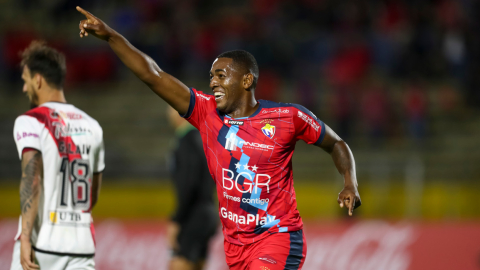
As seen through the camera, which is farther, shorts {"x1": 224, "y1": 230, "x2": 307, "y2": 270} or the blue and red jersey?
the blue and red jersey

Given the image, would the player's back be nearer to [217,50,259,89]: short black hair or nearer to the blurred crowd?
[217,50,259,89]: short black hair

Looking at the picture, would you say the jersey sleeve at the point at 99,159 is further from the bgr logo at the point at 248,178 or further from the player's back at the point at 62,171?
the bgr logo at the point at 248,178

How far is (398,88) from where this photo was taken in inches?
516

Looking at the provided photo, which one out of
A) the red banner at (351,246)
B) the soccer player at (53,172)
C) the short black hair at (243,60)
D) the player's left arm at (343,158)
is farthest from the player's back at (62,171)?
the red banner at (351,246)

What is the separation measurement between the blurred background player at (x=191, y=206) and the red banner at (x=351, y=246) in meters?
1.99

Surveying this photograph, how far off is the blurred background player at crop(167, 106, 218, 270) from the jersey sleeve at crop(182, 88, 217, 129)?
200cm

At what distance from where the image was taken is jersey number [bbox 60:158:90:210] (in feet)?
13.1

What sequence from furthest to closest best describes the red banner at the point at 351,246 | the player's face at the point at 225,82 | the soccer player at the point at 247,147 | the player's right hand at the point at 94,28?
the red banner at the point at 351,246
the player's face at the point at 225,82
the soccer player at the point at 247,147
the player's right hand at the point at 94,28

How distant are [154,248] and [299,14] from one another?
8.28m

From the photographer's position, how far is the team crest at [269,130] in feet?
12.4

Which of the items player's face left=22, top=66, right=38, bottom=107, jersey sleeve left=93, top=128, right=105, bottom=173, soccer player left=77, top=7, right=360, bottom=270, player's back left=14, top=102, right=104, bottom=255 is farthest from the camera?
jersey sleeve left=93, top=128, right=105, bottom=173

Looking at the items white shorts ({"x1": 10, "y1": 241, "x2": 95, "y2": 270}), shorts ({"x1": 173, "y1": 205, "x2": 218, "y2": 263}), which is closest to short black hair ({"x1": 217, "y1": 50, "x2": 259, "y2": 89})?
white shorts ({"x1": 10, "y1": 241, "x2": 95, "y2": 270})

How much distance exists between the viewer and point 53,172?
395cm

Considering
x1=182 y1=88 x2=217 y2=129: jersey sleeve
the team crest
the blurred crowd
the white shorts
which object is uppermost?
the blurred crowd
